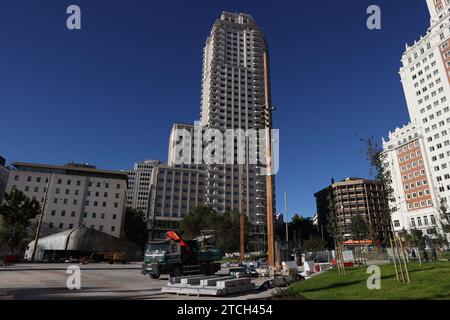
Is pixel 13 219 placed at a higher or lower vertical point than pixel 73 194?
lower

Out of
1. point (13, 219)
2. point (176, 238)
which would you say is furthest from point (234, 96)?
point (176, 238)

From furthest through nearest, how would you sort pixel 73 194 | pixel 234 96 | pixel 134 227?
pixel 234 96 < pixel 134 227 < pixel 73 194

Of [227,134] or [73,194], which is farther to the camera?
[227,134]

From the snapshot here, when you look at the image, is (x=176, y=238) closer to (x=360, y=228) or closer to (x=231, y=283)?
(x=231, y=283)

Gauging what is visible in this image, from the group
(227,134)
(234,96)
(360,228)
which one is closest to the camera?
(360,228)

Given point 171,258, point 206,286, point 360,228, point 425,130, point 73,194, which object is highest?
point 425,130

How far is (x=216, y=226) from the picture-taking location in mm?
69938

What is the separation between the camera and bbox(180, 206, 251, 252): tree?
68250 millimetres

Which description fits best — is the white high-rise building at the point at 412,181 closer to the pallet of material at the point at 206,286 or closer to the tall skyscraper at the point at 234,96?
the tall skyscraper at the point at 234,96

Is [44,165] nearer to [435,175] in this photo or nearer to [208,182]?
[208,182]

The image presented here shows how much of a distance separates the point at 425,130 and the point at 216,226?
2618 inches
